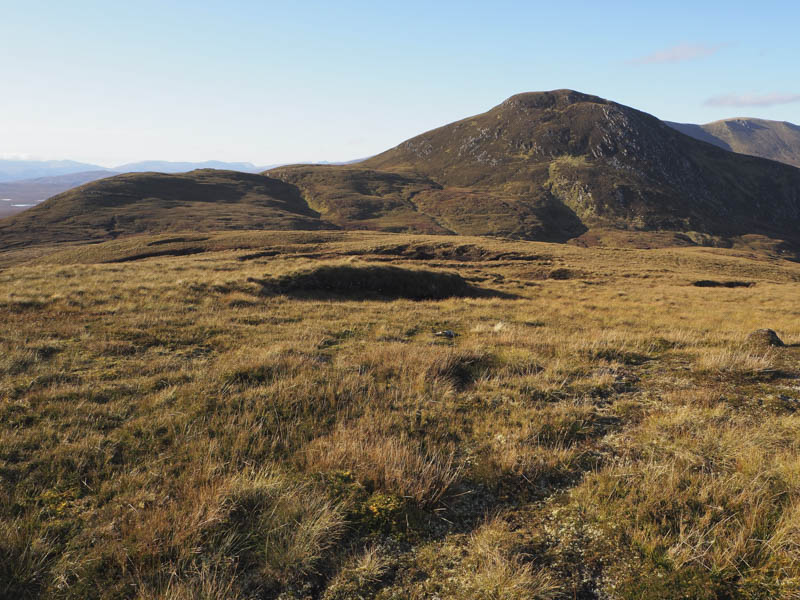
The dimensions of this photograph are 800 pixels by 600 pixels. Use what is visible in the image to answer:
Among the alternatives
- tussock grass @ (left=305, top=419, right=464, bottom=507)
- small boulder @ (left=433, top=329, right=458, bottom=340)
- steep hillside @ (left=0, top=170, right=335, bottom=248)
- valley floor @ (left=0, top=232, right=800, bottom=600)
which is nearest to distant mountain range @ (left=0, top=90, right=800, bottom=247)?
steep hillside @ (left=0, top=170, right=335, bottom=248)

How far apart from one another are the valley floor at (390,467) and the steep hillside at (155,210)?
9078 cm

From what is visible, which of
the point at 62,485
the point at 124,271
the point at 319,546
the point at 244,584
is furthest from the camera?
the point at 124,271

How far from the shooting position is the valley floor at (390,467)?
3.12m

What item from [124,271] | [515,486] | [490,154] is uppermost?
[490,154]

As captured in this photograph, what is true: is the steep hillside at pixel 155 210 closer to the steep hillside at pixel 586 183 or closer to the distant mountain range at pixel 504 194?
the distant mountain range at pixel 504 194

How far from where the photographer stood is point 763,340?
10.7m

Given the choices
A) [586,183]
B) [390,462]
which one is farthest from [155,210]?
[586,183]

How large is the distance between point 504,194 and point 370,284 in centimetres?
14153

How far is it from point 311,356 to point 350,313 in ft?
24.0

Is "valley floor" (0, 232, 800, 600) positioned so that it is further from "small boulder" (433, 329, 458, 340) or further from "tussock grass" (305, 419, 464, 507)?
"small boulder" (433, 329, 458, 340)

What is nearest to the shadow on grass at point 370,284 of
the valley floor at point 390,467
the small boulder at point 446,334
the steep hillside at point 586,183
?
the small boulder at point 446,334

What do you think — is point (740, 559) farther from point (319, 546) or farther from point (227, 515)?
point (227, 515)

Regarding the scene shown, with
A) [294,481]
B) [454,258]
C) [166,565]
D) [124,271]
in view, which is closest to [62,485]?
[166,565]

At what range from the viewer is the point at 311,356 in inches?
355
